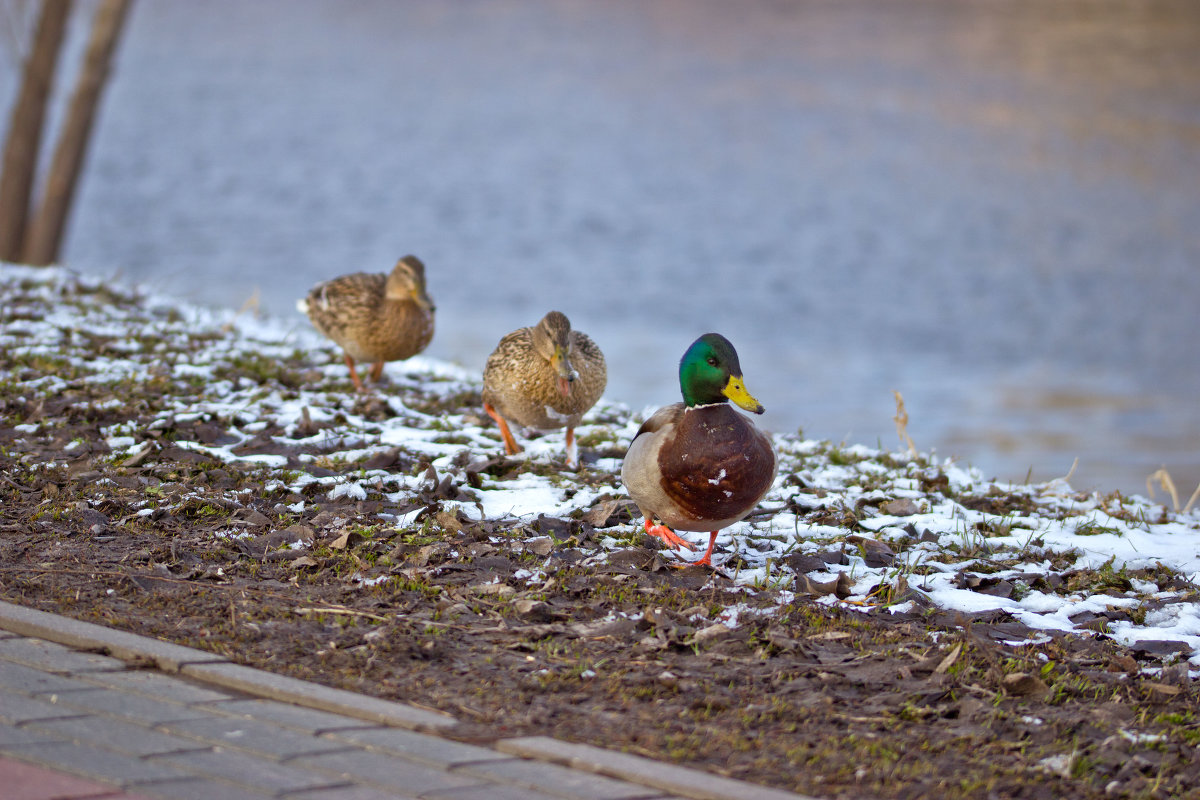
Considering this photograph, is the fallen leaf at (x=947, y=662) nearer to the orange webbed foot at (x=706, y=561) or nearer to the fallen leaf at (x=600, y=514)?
the orange webbed foot at (x=706, y=561)

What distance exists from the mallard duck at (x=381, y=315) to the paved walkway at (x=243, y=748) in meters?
3.90

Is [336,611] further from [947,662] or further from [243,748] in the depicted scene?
[947,662]

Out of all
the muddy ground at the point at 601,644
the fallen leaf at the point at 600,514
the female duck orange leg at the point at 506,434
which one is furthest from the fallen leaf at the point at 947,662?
the female duck orange leg at the point at 506,434

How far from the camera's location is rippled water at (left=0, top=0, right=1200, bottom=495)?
13.8 meters

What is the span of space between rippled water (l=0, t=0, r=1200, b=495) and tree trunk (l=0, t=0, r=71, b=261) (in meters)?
2.51

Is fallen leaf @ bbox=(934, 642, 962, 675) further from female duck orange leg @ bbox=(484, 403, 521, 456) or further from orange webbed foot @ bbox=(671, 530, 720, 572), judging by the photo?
female duck orange leg @ bbox=(484, 403, 521, 456)

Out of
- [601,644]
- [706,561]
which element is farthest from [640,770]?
[706,561]

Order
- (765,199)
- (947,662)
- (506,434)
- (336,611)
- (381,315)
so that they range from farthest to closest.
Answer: (765,199) < (381,315) < (506,434) < (336,611) < (947,662)

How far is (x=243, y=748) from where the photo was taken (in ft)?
9.61

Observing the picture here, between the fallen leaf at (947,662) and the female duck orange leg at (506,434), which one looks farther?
the female duck orange leg at (506,434)

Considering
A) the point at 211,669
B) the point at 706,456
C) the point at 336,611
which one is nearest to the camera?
the point at 211,669

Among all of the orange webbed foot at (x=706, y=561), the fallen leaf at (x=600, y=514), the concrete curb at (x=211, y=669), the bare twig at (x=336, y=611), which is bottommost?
the concrete curb at (x=211, y=669)

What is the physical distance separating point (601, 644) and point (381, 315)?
3845 mm

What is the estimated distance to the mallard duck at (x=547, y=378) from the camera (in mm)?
5727
